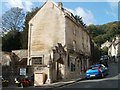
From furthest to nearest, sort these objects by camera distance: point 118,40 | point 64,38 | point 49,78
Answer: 1. point 118,40
2. point 64,38
3. point 49,78

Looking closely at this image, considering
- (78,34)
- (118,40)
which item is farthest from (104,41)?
(78,34)

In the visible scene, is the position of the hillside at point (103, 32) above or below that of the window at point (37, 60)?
above

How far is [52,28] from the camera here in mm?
39688

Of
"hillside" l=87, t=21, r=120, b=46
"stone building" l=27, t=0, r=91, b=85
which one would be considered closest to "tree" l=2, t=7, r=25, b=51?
"stone building" l=27, t=0, r=91, b=85

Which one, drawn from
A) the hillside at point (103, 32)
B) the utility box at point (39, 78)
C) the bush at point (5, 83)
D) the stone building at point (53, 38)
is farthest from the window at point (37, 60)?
the hillside at point (103, 32)

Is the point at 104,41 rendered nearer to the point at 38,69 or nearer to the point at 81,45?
the point at 81,45

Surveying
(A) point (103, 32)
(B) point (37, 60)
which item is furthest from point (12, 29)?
(A) point (103, 32)

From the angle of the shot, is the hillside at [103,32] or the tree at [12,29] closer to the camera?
the tree at [12,29]

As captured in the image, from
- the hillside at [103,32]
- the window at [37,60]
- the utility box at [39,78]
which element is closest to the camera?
the utility box at [39,78]

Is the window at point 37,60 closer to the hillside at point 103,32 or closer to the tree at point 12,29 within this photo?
the tree at point 12,29

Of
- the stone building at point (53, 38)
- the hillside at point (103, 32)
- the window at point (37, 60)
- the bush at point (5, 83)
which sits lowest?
the bush at point (5, 83)

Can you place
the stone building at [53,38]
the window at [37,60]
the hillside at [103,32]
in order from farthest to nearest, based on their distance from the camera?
the hillside at [103,32], the window at [37,60], the stone building at [53,38]

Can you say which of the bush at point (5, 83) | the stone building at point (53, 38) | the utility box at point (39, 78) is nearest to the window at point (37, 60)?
the stone building at point (53, 38)

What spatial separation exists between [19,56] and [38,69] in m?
18.4
